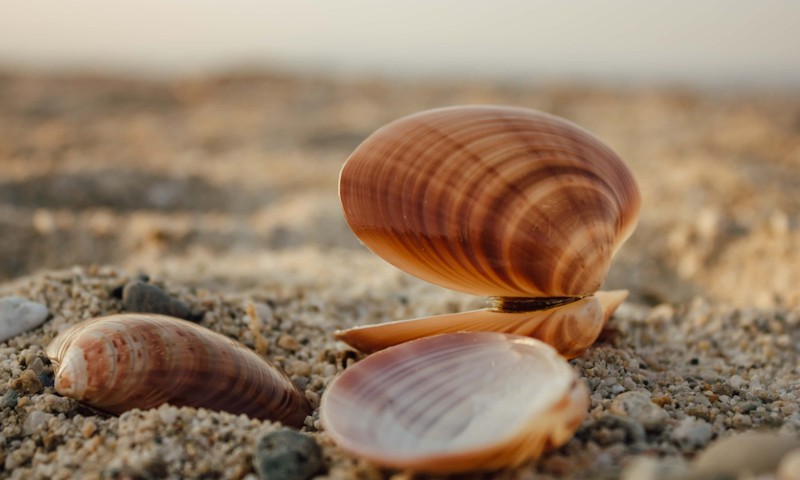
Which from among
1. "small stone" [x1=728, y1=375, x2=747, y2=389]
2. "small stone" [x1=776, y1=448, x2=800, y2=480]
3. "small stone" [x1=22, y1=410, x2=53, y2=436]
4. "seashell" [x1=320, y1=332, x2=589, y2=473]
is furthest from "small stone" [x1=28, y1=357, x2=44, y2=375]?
"small stone" [x1=728, y1=375, x2=747, y2=389]

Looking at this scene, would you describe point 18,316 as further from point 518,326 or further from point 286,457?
point 518,326

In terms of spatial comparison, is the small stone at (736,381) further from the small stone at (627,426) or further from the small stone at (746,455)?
the small stone at (746,455)

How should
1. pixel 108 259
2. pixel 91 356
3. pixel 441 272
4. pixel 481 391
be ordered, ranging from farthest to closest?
pixel 108 259 → pixel 441 272 → pixel 91 356 → pixel 481 391

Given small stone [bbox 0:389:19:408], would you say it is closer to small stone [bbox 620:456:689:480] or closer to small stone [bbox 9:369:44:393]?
small stone [bbox 9:369:44:393]

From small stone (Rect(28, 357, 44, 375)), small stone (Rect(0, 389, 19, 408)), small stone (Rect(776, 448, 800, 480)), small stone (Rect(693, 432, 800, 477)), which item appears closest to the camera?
small stone (Rect(776, 448, 800, 480))

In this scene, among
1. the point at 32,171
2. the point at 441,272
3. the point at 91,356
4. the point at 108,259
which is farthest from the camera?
the point at 32,171

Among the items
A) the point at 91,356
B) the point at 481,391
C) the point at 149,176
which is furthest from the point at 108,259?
the point at 481,391

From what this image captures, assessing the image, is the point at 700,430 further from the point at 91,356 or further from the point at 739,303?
the point at 739,303

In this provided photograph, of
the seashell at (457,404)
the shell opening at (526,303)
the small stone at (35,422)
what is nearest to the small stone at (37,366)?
the small stone at (35,422)
